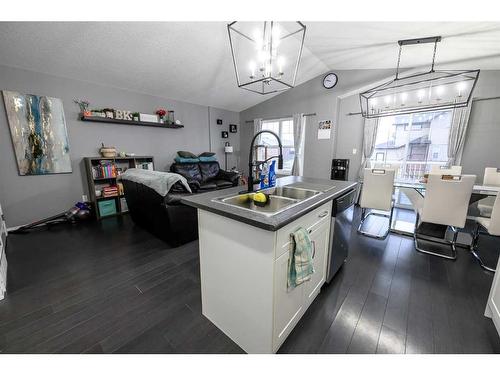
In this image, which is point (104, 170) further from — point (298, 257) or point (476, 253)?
point (476, 253)

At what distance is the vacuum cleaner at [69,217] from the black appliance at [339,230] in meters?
3.82

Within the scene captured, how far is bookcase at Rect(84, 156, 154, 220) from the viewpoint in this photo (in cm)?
344

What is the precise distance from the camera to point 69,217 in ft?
10.5

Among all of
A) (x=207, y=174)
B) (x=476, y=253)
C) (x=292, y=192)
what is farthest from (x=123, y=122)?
(x=476, y=253)

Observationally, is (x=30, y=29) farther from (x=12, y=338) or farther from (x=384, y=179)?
(x=384, y=179)

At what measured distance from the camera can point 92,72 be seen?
10.5ft

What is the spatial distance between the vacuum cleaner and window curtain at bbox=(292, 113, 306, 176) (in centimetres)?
453

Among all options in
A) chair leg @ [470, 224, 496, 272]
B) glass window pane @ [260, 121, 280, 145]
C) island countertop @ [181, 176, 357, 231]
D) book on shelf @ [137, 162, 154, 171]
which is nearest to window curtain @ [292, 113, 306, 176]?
glass window pane @ [260, 121, 280, 145]

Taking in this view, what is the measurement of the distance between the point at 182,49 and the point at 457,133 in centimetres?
482

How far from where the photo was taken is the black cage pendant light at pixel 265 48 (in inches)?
86.5

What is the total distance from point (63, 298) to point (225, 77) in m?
4.10

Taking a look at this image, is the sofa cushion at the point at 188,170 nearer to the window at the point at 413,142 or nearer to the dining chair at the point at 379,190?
the dining chair at the point at 379,190

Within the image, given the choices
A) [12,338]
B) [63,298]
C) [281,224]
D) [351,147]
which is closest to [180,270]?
[63,298]

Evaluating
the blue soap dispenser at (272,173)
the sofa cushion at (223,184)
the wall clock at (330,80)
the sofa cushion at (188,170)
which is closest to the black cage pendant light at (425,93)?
the wall clock at (330,80)
